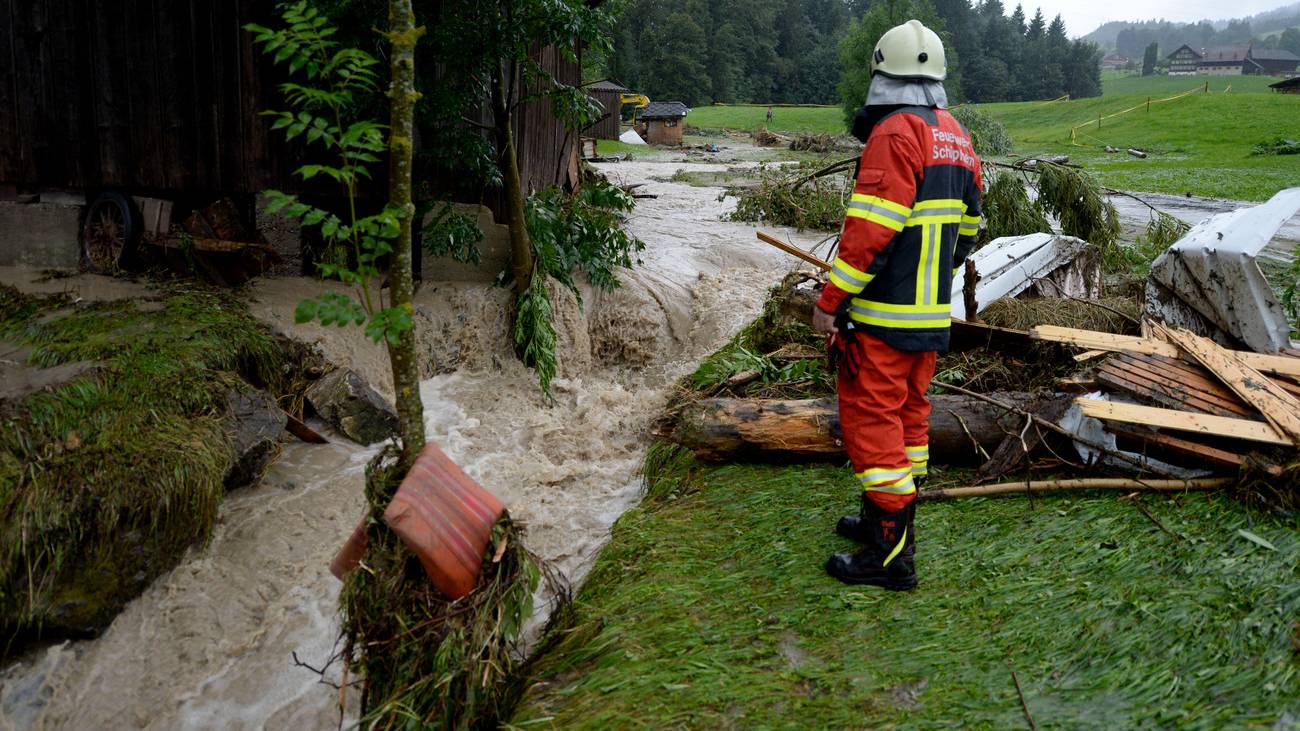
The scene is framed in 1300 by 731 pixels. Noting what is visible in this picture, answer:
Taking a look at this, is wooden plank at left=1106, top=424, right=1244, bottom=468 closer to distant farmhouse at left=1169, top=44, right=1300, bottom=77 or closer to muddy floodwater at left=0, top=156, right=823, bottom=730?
muddy floodwater at left=0, top=156, right=823, bottom=730

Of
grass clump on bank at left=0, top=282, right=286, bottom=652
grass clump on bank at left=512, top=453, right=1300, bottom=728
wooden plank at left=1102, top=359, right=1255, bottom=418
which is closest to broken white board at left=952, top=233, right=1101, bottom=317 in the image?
wooden plank at left=1102, top=359, right=1255, bottom=418

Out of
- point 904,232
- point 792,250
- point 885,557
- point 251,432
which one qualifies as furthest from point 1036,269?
point 251,432

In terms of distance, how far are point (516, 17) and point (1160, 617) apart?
6.19m

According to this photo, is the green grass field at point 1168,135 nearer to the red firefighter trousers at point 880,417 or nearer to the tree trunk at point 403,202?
the red firefighter trousers at point 880,417

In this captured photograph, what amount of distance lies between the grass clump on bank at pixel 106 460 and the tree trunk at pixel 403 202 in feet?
8.30

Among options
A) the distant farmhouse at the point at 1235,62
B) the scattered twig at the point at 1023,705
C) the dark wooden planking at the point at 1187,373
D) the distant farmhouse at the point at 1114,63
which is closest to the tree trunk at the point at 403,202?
the scattered twig at the point at 1023,705

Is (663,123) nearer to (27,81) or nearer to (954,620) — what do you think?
(27,81)

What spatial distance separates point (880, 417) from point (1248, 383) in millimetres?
2169

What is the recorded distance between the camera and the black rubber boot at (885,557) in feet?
12.3

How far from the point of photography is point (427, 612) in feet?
10.4

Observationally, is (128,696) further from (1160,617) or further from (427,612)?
(1160,617)

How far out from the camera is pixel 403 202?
10.7ft

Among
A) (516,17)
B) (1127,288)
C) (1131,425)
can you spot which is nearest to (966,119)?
(1127,288)

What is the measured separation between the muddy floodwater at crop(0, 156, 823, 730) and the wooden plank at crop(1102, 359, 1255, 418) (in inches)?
122
